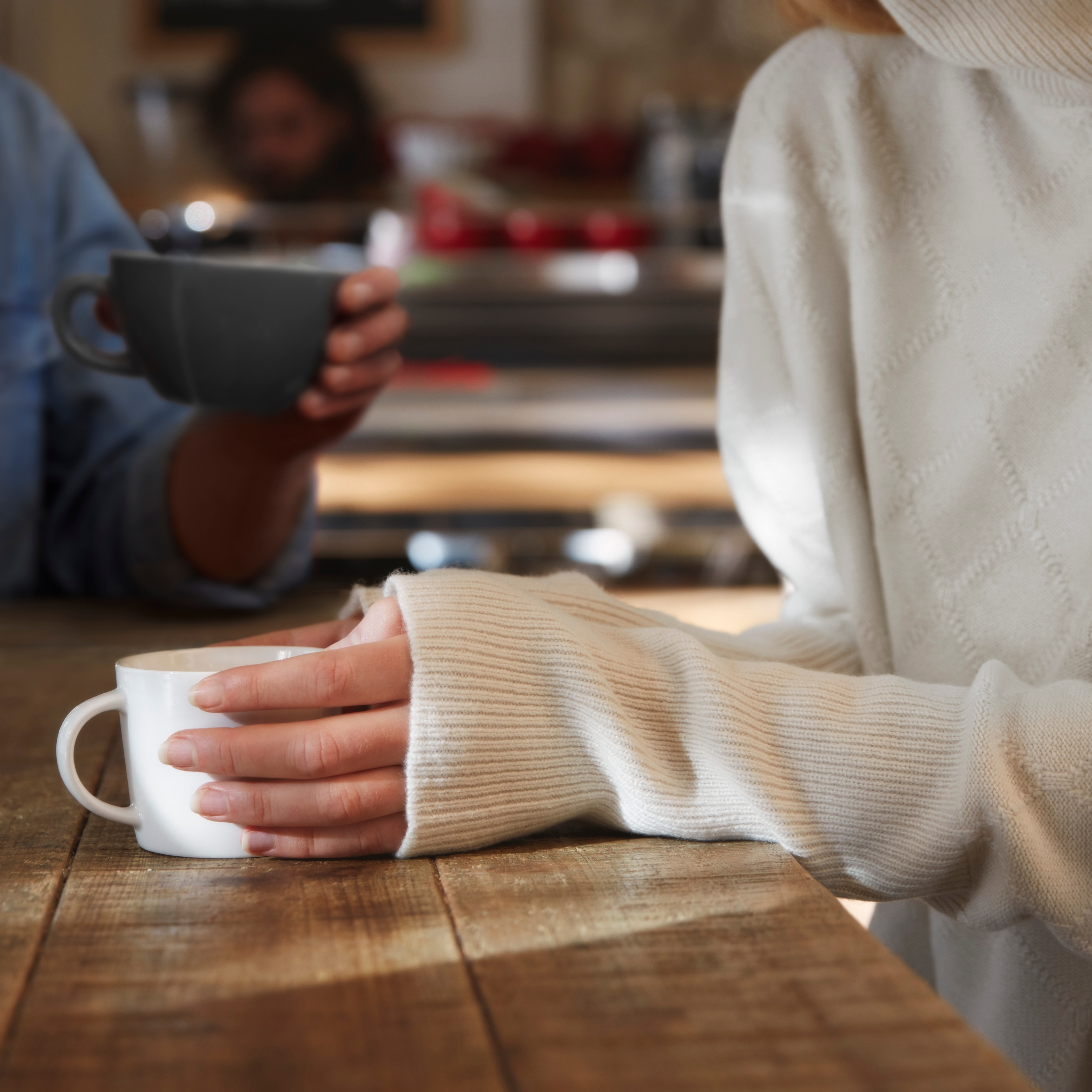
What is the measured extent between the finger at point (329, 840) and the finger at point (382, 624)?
0.06 m

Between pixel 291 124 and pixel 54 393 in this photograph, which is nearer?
pixel 54 393

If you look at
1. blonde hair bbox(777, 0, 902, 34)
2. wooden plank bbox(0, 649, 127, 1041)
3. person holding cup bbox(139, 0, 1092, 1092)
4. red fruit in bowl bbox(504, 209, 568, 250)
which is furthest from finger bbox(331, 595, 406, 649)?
red fruit in bowl bbox(504, 209, 568, 250)

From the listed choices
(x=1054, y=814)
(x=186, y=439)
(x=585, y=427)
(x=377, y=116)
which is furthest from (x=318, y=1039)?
(x=377, y=116)

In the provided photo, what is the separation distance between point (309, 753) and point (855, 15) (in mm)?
479

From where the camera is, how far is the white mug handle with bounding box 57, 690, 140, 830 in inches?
15.9

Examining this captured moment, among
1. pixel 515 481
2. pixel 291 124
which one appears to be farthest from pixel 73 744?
pixel 291 124

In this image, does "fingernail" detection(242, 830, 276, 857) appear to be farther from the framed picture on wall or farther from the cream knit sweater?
the framed picture on wall

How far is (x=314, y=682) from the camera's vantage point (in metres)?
0.39

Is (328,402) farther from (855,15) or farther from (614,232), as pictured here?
(614,232)

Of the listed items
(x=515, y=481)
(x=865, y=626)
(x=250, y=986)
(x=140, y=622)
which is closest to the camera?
(x=250, y=986)

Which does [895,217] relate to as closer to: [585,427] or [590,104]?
[585,427]

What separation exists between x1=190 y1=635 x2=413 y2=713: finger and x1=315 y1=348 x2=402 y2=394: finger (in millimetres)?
370

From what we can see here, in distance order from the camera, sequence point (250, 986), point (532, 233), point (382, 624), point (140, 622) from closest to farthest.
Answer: point (250, 986), point (382, 624), point (140, 622), point (532, 233)

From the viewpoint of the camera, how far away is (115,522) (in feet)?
3.18
